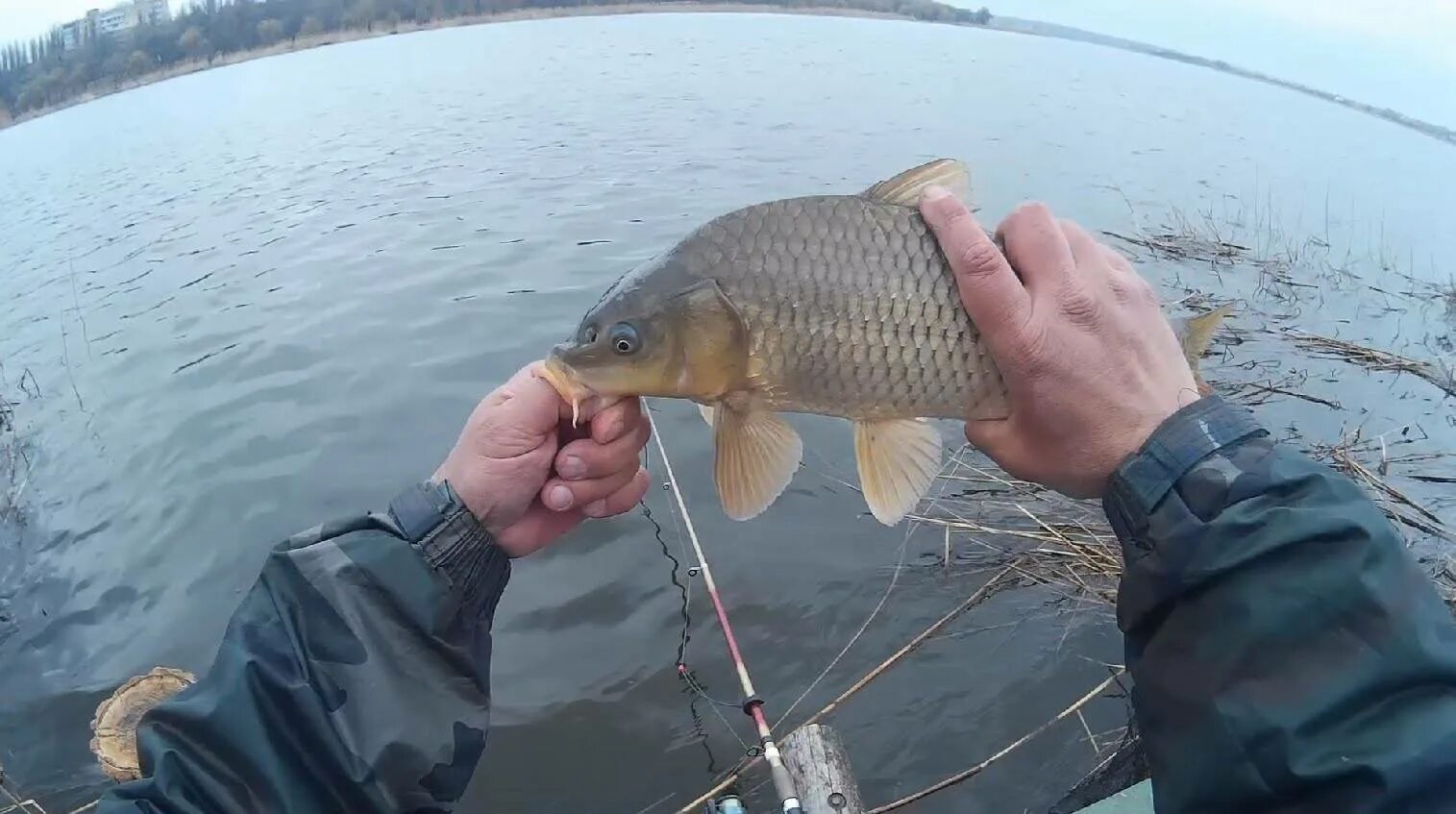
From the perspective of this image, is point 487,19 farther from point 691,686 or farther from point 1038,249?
point 1038,249

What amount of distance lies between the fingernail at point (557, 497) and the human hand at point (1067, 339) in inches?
44.8

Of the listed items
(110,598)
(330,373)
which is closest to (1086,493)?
(110,598)

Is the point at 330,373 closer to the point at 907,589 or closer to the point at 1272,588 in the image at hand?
the point at 907,589

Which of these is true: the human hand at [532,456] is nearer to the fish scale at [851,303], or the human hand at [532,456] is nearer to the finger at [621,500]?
the finger at [621,500]

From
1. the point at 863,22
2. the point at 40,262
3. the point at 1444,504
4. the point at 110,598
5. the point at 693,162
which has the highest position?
the point at 863,22

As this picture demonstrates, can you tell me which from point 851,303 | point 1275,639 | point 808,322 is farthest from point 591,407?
point 1275,639

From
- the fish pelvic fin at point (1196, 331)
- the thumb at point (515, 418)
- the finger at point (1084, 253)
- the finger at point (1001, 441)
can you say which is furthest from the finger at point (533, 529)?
A: the fish pelvic fin at point (1196, 331)

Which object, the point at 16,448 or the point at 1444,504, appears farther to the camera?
the point at 16,448

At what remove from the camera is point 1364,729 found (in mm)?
1362

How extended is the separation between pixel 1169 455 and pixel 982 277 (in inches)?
22.9

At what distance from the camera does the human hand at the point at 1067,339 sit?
192 centimetres

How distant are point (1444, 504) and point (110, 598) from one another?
32.7 feet

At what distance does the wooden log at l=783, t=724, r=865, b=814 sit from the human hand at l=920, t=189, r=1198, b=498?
6.57 ft

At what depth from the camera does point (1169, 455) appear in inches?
69.2
